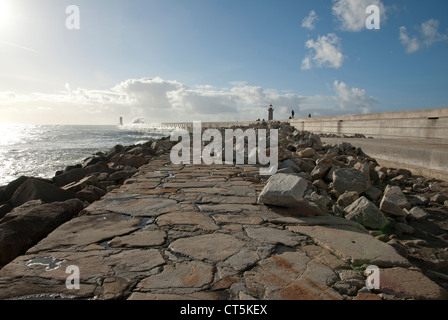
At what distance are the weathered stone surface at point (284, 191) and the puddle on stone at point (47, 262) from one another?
199cm

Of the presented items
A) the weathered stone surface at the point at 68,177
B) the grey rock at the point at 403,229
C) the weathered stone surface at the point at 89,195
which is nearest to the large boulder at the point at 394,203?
the grey rock at the point at 403,229

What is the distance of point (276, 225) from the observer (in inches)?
101

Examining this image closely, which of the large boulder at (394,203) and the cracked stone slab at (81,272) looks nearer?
the cracked stone slab at (81,272)

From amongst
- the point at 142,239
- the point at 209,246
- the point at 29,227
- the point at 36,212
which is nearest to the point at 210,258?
the point at 209,246

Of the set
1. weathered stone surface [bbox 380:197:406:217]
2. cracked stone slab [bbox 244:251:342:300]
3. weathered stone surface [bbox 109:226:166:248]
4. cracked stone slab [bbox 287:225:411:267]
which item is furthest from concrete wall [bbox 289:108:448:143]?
weathered stone surface [bbox 109:226:166:248]

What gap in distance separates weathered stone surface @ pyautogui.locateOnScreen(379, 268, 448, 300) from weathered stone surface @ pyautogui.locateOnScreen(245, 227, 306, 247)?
0.64 m

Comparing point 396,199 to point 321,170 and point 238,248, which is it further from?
point 238,248

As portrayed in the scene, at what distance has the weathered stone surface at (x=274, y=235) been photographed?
218 cm

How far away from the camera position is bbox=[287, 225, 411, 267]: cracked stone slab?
1840mm

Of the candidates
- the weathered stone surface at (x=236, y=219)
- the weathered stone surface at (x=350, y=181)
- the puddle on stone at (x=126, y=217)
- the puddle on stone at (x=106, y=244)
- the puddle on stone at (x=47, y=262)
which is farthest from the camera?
the weathered stone surface at (x=350, y=181)

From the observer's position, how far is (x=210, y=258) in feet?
6.20

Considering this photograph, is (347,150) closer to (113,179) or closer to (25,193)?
(113,179)

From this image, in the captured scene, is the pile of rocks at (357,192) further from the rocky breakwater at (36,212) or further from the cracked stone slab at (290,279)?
the rocky breakwater at (36,212)
